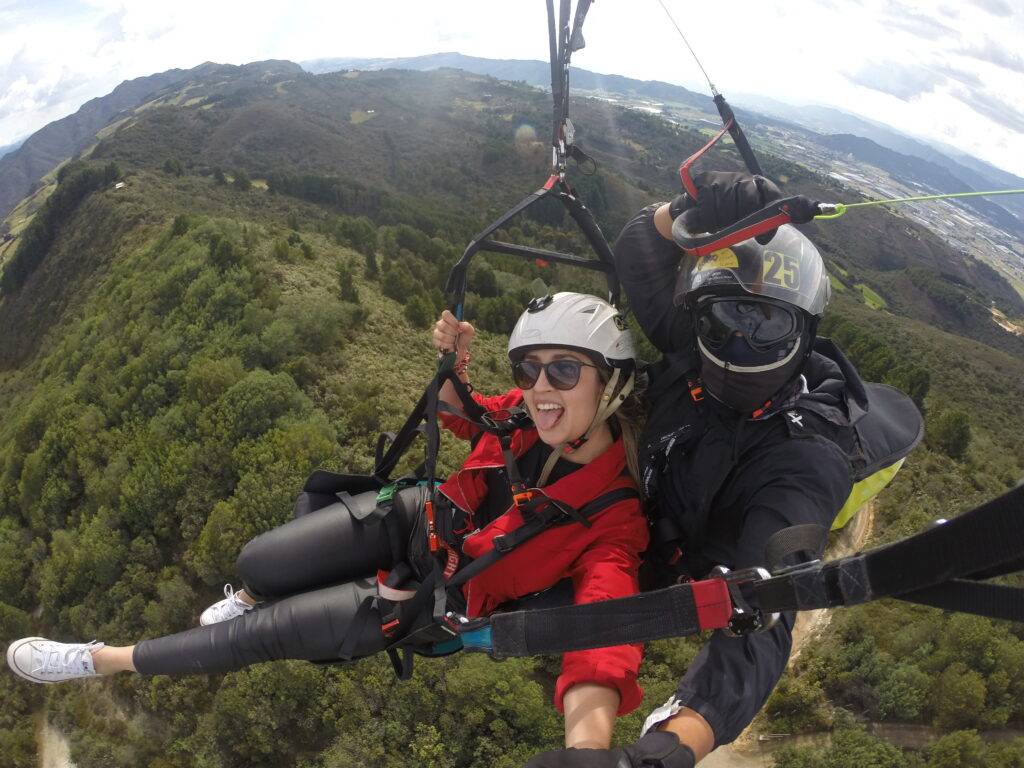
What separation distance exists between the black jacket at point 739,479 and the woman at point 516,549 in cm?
28

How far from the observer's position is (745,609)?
5.66 ft

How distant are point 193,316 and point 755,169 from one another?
23124 mm

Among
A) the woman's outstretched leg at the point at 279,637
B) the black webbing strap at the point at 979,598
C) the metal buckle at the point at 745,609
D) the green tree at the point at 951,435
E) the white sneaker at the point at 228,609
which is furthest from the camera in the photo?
the green tree at the point at 951,435

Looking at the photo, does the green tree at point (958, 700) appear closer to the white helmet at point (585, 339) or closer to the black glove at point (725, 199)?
the white helmet at point (585, 339)

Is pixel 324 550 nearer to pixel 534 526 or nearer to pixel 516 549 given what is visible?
pixel 516 549

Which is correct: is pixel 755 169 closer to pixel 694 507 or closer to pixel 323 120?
pixel 694 507

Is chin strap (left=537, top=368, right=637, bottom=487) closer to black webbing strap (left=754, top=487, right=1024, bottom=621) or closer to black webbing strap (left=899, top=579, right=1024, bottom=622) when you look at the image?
black webbing strap (left=754, top=487, right=1024, bottom=621)

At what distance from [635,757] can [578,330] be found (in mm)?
1963

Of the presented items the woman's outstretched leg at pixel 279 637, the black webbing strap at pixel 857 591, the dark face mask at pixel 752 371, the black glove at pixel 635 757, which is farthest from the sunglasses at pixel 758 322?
the woman's outstretched leg at pixel 279 637

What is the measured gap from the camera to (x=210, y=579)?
515 inches

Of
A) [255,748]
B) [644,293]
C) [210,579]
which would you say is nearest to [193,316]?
[210,579]

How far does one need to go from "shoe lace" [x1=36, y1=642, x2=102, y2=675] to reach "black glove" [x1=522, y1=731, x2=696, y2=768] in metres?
4.08

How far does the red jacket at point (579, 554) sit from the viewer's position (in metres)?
2.27

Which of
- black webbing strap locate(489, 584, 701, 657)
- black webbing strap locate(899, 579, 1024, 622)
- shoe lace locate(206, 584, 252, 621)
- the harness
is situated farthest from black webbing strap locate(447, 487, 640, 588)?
shoe lace locate(206, 584, 252, 621)
